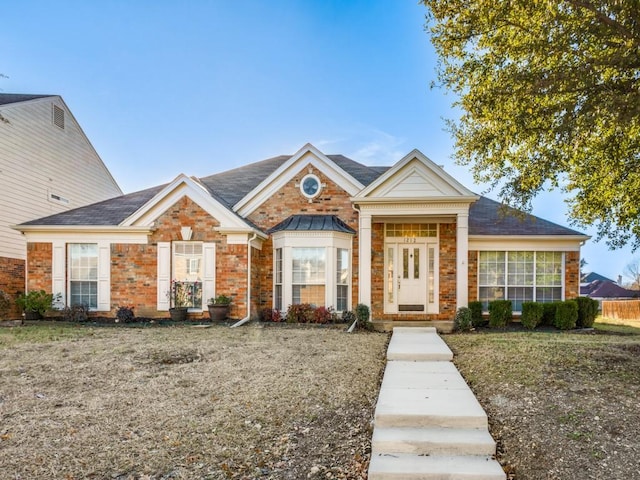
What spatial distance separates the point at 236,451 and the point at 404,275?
10537mm

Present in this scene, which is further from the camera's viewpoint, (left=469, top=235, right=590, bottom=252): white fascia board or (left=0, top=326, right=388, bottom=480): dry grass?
(left=469, top=235, right=590, bottom=252): white fascia board

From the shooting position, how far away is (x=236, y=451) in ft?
13.7

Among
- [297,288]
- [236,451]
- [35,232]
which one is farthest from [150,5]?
Result: [236,451]

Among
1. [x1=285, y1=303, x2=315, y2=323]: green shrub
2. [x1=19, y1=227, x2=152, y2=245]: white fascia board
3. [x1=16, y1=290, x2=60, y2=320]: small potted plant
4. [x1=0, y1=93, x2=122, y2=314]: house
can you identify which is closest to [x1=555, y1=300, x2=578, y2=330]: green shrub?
[x1=285, y1=303, x2=315, y2=323]: green shrub

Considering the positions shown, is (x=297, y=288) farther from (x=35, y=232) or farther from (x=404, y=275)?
(x=35, y=232)

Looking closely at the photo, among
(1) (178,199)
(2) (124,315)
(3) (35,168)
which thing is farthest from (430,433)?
(3) (35,168)

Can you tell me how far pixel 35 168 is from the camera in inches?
644

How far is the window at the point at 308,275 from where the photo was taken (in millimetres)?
13320

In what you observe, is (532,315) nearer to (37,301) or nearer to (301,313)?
(301,313)

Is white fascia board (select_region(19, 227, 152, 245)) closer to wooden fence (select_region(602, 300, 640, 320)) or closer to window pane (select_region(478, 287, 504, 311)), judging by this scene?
window pane (select_region(478, 287, 504, 311))

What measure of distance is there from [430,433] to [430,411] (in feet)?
1.04

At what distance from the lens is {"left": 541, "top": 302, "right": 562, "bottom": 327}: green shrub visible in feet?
41.4

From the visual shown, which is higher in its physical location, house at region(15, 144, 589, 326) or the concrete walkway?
house at region(15, 144, 589, 326)

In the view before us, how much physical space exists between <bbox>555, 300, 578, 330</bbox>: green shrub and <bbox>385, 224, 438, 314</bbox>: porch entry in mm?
3420
